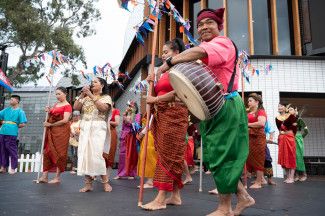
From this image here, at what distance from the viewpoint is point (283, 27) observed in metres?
11.6

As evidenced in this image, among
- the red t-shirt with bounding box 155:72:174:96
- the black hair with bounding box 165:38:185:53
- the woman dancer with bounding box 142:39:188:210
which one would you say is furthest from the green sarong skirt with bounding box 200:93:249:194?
the black hair with bounding box 165:38:185:53

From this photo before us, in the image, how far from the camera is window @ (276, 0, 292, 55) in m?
11.3

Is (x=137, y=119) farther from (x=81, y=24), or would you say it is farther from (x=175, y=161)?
(x=81, y=24)

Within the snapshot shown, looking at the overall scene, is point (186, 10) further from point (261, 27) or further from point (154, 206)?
point (154, 206)

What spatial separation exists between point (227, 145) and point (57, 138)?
12.9 feet

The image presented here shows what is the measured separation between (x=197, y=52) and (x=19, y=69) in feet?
49.3

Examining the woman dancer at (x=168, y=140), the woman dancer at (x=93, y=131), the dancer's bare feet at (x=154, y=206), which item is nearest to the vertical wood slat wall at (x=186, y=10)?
the woman dancer at (x=93, y=131)

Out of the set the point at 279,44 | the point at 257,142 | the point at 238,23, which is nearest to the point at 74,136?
the point at 257,142

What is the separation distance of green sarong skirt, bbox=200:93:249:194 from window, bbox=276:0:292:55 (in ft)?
31.2

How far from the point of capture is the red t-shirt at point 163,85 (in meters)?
3.46

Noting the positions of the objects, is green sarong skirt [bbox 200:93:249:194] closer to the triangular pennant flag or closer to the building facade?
the triangular pennant flag

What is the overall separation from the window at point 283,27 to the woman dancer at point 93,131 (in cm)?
854

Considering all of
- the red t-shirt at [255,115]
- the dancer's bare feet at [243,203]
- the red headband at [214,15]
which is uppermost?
the red headband at [214,15]

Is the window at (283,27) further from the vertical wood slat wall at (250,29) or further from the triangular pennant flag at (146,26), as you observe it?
the triangular pennant flag at (146,26)
